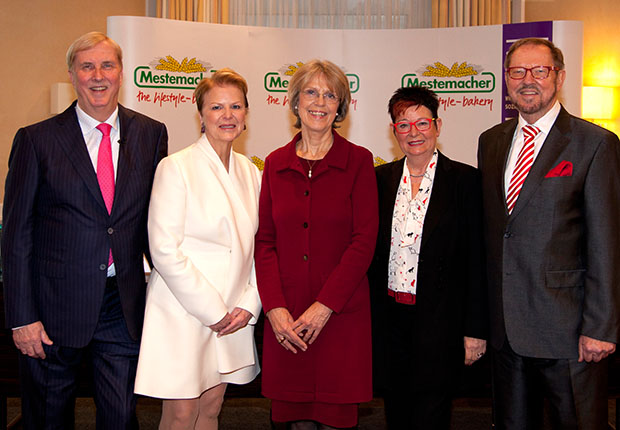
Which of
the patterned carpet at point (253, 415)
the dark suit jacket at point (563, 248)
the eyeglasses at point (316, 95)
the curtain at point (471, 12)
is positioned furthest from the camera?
the curtain at point (471, 12)

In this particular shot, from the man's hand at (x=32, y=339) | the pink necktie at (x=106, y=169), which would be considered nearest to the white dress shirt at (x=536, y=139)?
the pink necktie at (x=106, y=169)

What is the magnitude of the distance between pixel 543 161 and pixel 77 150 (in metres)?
1.84

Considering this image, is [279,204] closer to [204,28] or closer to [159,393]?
[159,393]

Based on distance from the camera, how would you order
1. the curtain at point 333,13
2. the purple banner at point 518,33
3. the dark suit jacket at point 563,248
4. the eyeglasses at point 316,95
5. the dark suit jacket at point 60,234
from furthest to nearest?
the curtain at point 333,13, the purple banner at point 518,33, the eyeglasses at point 316,95, the dark suit jacket at point 60,234, the dark suit jacket at point 563,248

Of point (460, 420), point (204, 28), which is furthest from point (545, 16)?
point (460, 420)

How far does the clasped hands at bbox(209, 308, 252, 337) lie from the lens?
94.8 inches

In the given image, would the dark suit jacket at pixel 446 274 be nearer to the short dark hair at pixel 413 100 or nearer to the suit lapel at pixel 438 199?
the suit lapel at pixel 438 199

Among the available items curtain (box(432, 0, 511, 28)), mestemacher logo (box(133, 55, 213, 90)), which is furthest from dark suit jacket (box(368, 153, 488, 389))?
curtain (box(432, 0, 511, 28))

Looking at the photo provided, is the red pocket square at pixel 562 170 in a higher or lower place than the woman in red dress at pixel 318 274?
higher

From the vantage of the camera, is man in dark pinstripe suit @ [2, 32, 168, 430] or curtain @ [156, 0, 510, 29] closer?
man in dark pinstripe suit @ [2, 32, 168, 430]

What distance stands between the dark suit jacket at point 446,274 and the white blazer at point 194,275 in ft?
1.86

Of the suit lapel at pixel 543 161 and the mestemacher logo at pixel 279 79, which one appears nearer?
the suit lapel at pixel 543 161

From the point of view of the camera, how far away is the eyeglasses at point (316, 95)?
2439 millimetres

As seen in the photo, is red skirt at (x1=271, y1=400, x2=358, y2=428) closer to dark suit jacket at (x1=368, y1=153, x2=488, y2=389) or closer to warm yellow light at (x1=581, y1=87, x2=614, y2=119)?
dark suit jacket at (x1=368, y1=153, x2=488, y2=389)
